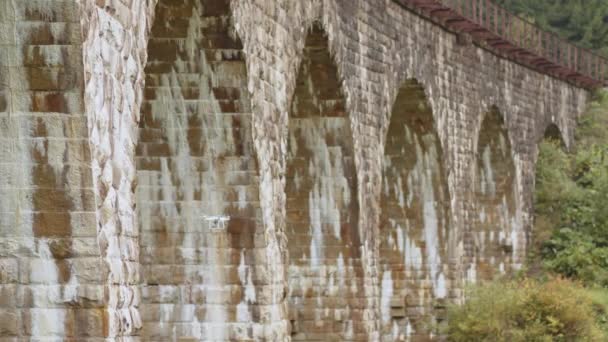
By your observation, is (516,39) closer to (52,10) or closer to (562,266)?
(562,266)

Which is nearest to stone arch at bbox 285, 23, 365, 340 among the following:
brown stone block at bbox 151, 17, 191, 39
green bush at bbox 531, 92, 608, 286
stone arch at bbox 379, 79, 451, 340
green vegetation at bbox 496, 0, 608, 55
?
stone arch at bbox 379, 79, 451, 340

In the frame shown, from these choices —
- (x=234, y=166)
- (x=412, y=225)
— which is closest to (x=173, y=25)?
(x=234, y=166)

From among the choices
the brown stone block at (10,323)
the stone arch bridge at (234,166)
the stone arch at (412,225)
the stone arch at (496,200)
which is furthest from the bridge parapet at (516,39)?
the brown stone block at (10,323)

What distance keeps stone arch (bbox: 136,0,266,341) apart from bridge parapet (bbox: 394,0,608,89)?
826 centimetres

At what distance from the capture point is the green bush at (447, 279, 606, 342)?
21.2 m

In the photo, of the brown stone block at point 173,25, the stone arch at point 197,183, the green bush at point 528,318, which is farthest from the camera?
the green bush at point 528,318

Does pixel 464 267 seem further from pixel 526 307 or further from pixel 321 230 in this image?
pixel 321 230

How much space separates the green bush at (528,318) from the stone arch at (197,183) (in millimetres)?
8536

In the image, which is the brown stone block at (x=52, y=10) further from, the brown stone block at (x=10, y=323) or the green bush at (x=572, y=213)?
the green bush at (x=572, y=213)

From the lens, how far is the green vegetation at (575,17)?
159ft

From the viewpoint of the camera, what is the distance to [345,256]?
17.9m

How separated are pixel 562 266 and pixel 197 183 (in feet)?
53.8

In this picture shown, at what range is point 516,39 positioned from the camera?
101 ft

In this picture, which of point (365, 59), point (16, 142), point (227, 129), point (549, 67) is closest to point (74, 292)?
point (16, 142)
